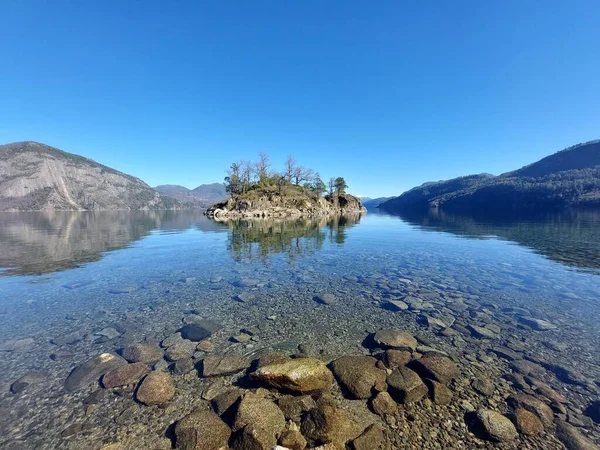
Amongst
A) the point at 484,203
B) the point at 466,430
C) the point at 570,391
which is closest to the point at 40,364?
the point at 466,430

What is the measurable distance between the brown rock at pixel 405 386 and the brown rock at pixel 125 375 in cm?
778

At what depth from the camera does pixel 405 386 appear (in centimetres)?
729

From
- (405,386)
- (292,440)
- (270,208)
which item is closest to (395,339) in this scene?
(405,386)

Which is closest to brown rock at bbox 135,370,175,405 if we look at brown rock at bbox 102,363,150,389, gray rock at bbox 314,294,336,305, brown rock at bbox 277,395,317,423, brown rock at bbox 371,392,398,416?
brown rock at bbox 102,363,150,389

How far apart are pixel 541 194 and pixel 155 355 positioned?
217 meters

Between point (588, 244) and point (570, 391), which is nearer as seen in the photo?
point (570, 391)

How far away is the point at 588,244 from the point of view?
32.9 m

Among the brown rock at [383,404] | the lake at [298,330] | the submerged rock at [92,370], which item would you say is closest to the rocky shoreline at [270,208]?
the lake at [298,330]

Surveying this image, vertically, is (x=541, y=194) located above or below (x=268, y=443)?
above

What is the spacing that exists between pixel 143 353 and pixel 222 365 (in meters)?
3.24

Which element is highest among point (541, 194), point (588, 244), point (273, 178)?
point (273, 178)

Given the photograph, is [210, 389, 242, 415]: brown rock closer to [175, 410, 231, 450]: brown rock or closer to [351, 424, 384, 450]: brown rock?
[175, 410, 231, 450]: brown rock

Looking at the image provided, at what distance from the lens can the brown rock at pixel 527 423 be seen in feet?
19.6

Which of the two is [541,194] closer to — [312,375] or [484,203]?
[484,203]
